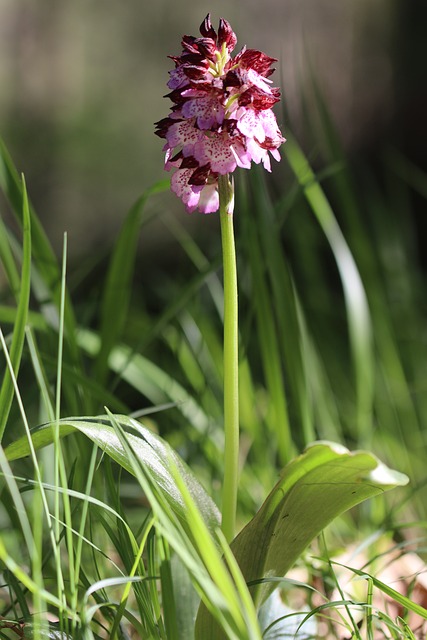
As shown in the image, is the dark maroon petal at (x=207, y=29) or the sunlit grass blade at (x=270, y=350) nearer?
the dark maroon petal at (x=207, y=29)

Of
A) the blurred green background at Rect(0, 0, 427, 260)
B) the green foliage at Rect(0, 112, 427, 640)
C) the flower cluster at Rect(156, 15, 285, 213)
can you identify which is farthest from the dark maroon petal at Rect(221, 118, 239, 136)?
the blurred green background at Rect(0, 0, 427, 260)

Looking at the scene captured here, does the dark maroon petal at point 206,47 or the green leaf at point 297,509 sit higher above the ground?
the dark maroon petal at point 206,47

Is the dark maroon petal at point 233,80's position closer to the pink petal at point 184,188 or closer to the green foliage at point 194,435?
the pink petal at point 184,188

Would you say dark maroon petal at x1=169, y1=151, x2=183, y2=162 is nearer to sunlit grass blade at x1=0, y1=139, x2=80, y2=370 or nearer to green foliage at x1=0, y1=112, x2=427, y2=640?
green foliage at x1=0, y1=112, x2=427, y2=640

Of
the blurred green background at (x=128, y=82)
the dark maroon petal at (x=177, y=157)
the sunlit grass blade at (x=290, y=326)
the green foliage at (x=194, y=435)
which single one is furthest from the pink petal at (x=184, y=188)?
the blurred green background at (x=128, y=82)

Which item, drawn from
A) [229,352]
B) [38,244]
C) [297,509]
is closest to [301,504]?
[297,509]

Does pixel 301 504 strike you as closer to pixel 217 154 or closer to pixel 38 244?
pixel 217 154
